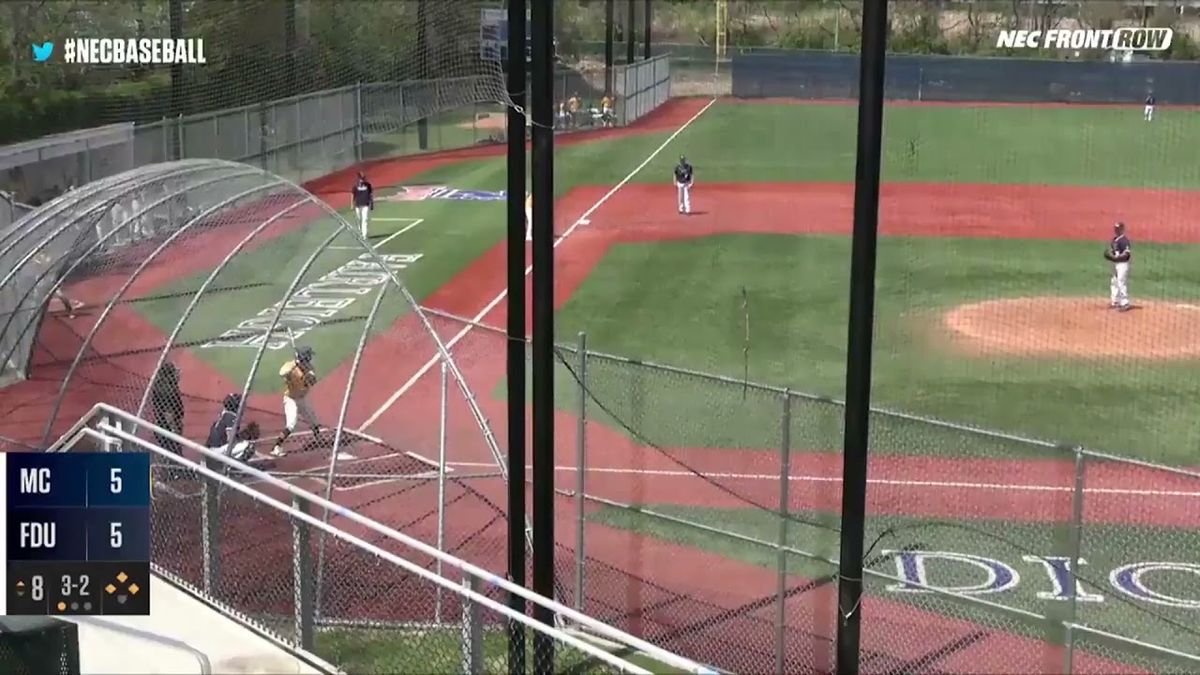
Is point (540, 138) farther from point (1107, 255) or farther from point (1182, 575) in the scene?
point (1107, 255)

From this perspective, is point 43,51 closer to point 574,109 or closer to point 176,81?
point 176,81

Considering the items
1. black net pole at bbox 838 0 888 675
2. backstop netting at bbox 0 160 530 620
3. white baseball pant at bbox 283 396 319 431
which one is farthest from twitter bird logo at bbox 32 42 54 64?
black net pole at bbox 838 0 888 675

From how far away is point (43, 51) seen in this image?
79.2 ft

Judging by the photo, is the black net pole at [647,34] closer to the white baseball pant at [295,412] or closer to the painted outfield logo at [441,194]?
the painted outfield logo at [441,194]

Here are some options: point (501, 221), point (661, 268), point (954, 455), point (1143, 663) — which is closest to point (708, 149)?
point (661, 268)

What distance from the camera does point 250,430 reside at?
988 cm

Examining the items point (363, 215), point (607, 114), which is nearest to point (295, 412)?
point (363, 215)

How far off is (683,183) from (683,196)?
39cm

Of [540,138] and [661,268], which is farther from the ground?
[540,138]

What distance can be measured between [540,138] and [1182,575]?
230 inches

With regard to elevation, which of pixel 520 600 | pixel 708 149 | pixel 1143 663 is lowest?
pixel 1143 663

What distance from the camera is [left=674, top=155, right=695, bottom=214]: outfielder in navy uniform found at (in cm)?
2266

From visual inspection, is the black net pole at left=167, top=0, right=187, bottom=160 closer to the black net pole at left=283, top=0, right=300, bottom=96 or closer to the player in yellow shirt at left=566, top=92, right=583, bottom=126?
the black net pole at left=283, top=0, right=300, bottom=96

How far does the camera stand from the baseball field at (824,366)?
348 inches
